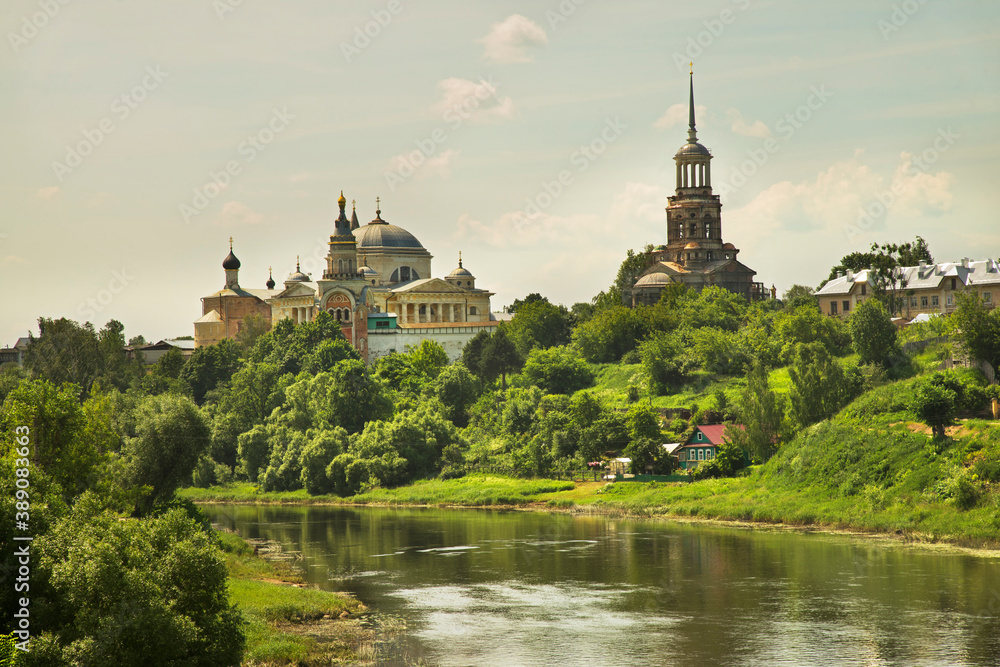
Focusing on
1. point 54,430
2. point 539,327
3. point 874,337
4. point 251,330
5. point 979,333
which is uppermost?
point 251,330

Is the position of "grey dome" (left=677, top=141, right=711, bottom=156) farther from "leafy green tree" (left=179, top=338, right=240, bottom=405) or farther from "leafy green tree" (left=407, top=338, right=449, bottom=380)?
"leafy green tree" (left=179, top=338, right=240, bottom=405)

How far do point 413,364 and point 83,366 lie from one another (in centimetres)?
2340

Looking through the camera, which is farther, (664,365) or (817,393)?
(664,365)

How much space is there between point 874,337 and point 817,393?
8.65 m

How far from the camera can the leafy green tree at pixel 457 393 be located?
8069 cm

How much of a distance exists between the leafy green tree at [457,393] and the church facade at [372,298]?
13713 mm

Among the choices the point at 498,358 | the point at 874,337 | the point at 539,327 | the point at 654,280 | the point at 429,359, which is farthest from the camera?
the point at 539,327

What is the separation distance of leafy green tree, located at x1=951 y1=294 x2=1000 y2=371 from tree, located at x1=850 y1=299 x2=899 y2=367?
655 centimetres

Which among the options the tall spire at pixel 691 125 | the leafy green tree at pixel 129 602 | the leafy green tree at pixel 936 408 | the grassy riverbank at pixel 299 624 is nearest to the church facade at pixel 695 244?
the tall spire at pixel 691 125

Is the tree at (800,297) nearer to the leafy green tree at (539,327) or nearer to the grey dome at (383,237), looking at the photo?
the leafy green tree at (539,327)

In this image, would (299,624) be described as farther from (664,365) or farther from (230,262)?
(230,262)

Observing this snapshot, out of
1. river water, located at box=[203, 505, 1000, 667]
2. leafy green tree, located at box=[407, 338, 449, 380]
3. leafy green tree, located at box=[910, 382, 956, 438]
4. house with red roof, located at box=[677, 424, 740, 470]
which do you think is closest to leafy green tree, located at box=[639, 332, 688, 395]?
house with red roof, located at box=[677, 424, 740, 470]

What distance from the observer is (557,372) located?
80875 mm

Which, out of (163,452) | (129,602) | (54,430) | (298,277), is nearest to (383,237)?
(298,277)
